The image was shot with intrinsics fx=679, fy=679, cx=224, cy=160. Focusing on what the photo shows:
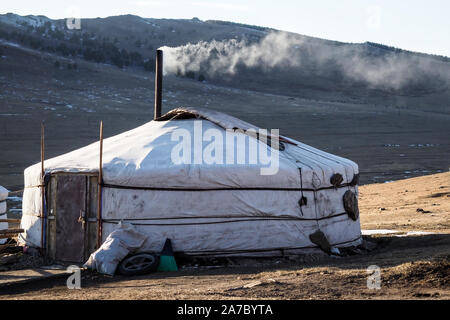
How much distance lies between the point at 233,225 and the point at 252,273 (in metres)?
1.03

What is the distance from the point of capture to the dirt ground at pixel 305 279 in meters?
5.77

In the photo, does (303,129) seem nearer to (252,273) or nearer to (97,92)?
(97,92)

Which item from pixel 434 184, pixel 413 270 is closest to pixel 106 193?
pixel 413 270

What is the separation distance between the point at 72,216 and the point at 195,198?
160 centimetres

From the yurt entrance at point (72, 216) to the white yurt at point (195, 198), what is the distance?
1 cm

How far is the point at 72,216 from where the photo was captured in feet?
27.8

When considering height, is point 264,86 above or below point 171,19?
below

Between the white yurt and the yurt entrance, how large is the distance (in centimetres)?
1

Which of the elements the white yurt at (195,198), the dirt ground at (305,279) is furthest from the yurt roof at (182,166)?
the dirt ground at (305,279)

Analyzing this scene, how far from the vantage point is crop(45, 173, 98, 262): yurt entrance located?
8383 mm

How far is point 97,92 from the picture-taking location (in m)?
38.7

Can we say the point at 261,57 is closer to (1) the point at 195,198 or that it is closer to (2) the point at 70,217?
(2) the point at 70,217

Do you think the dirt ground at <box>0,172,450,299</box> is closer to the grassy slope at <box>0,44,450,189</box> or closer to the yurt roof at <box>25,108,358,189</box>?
the yurt roof at <box>25,108,358,189</box>

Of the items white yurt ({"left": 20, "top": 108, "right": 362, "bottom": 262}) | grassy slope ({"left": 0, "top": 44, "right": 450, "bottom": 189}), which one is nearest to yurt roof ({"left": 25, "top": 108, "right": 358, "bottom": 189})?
white yurt ({"left": 20, "top": 108, "right": 362, "bottom": 262})
